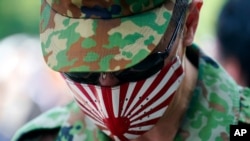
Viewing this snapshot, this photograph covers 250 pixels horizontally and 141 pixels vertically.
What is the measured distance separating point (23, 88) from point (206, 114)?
1.59 m

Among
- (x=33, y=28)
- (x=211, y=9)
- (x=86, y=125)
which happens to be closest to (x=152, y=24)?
(x=86, y=125)

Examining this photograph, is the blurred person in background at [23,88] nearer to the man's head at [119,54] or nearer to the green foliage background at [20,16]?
the green foliage background at [20,16]

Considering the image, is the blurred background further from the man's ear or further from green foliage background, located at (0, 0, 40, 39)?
the man's ear

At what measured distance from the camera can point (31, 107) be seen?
11.7 feet

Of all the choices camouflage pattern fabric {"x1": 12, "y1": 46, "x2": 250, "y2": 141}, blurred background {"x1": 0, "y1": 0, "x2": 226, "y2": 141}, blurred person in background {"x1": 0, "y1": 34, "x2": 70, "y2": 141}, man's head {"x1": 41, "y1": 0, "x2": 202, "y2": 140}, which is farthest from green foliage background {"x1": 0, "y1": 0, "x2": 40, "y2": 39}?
man's head {"x1": 41, "y1": 0, "x2": 202, "y2": 140}

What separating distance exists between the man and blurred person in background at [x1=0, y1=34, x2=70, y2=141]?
1.20m

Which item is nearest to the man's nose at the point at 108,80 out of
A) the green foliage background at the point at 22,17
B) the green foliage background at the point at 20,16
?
the green foliage background at the point at 22,17

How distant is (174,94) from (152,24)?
10.2 inches

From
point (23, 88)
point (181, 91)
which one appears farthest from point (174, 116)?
point (23, 88)

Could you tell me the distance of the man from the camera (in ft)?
6.43

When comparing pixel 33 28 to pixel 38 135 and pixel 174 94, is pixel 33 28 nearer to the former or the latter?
pixel 38 135

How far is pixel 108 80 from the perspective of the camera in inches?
79.2

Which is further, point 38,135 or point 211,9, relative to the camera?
point 211,9

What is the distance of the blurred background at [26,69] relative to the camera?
354 cm
